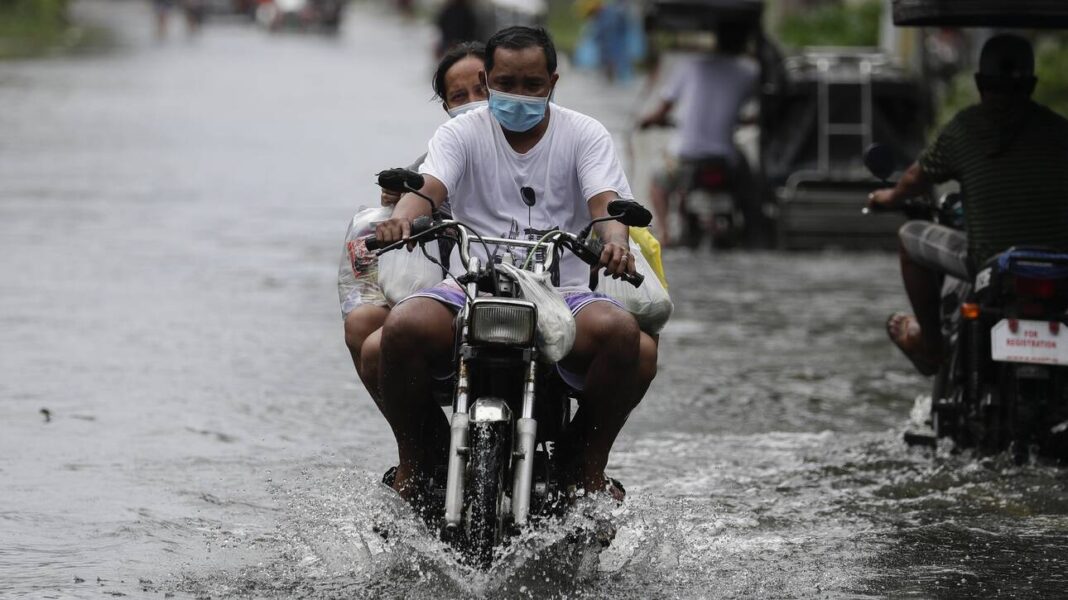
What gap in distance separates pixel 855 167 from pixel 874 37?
45.9ft

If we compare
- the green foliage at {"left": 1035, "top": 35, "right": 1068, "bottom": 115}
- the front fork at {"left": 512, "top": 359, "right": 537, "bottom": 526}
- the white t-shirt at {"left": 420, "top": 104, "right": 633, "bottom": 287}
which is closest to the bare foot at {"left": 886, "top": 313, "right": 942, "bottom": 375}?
the white t-shirt at {"left": 420, "top": 104, "right": 633, "bottom": 287}

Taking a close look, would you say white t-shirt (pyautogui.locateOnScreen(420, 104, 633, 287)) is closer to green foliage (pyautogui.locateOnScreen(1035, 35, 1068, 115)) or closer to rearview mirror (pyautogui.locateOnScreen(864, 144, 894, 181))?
rearview mirror (pyautogui.locateOnScreen(864, 144, 894, 181))

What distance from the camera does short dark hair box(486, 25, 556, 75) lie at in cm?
602

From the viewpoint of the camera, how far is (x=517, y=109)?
604cm

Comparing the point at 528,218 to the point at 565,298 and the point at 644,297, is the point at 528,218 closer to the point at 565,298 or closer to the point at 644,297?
the point at 565,298

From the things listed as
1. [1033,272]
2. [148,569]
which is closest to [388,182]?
[148,569]

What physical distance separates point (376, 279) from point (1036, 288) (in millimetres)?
2565

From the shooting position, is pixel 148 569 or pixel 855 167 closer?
pixel 148 569

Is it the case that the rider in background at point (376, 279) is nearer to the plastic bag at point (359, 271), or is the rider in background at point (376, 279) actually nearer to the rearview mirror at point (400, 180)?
the plastic bag at point (359, 271)

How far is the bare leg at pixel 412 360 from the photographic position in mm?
5719

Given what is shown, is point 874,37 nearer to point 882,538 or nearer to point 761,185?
point 761,185

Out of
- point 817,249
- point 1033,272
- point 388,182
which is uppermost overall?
point 388,182

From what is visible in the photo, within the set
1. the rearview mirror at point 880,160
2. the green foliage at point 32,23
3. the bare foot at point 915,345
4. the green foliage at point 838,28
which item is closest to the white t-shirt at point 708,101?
the bare foot at point 915,345

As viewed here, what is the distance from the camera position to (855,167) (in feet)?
49.7
